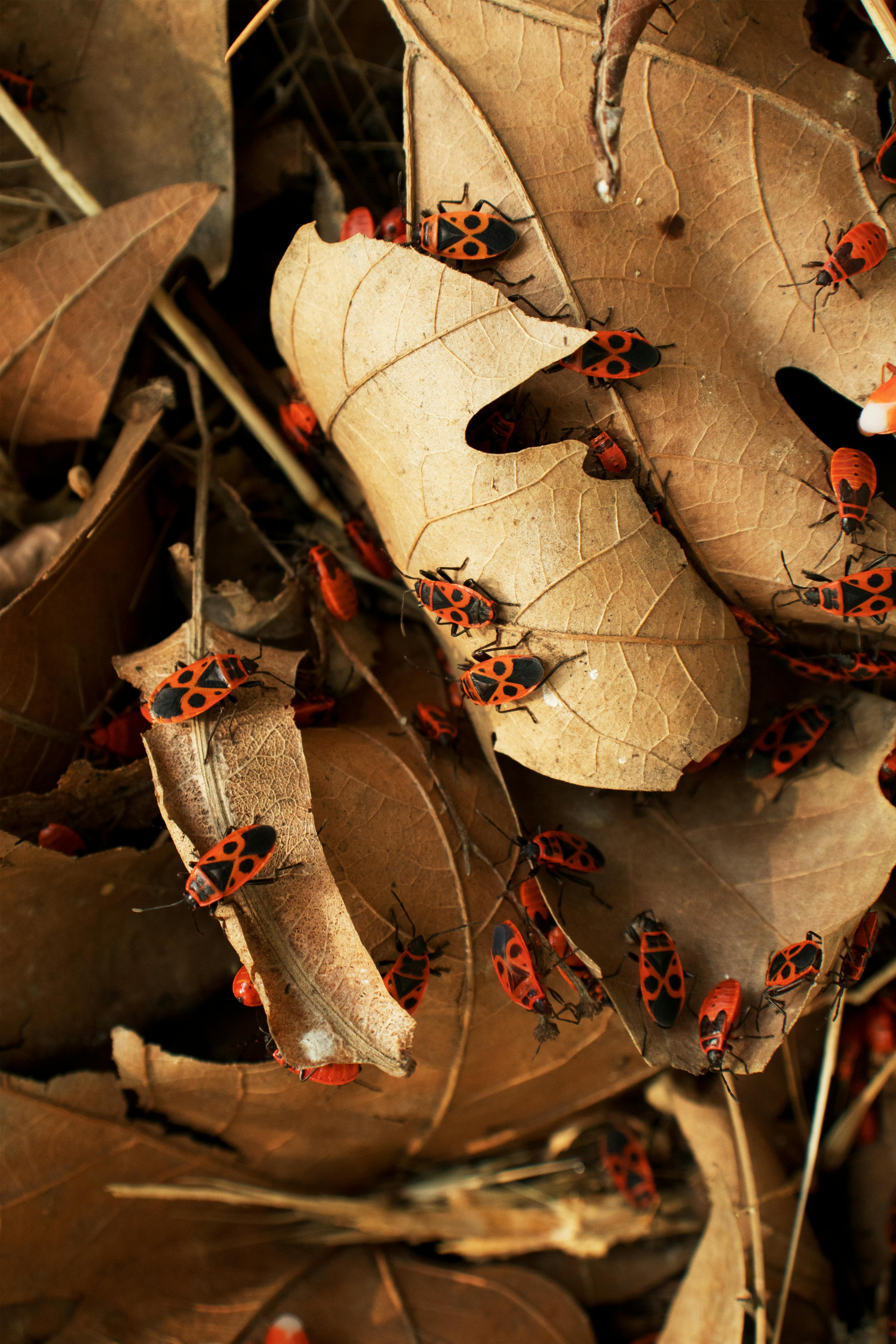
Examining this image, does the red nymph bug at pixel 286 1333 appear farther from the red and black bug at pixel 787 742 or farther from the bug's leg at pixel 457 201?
the bug's leg at pixel 457 201

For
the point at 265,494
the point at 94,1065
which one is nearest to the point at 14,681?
the point at 265,494

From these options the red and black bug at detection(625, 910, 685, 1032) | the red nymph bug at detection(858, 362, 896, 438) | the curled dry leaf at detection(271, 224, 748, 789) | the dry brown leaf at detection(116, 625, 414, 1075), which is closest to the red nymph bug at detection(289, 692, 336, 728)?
the dry brown leaf at detection(116, 625, 414, 1075)

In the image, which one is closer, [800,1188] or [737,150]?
[737,150]

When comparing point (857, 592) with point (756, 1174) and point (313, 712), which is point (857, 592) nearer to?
point (313, 712)

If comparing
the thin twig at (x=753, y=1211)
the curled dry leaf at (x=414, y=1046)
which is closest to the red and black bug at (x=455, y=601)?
the curled dry leaf at (x=414, y=1046)

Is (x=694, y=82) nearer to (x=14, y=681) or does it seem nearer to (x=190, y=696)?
(x=190, y=696)

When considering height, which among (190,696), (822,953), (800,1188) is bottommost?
(800,1188)
